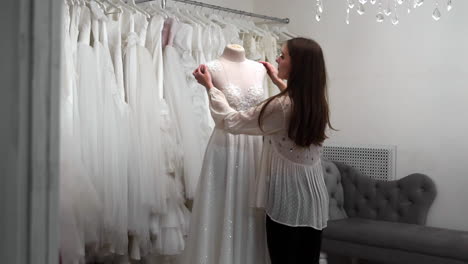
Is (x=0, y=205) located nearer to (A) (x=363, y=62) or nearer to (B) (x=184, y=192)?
(B) (x=184, y=192)

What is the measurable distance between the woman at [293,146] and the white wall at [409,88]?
66.2 inches

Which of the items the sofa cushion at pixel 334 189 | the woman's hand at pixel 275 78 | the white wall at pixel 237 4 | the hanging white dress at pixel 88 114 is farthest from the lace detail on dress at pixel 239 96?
the white wall at pixel 237 4

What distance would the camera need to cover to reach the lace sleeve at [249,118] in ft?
6.68

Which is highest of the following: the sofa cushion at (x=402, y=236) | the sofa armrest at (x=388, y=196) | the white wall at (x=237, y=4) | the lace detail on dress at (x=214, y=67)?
the white wall at (x=237, y=4)

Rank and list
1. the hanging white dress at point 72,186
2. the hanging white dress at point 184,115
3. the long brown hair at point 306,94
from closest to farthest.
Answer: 1. the long brown hair at point 306,94
2. the hanging white dress at point 72,186
3. the hanging white dress at point 184,115

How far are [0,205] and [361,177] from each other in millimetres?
3421

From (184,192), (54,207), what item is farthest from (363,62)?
(54,207)

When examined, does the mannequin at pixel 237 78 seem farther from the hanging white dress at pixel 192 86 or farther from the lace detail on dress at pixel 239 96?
the hanging white dress at pixel 192 86

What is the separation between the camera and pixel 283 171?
6.88ft

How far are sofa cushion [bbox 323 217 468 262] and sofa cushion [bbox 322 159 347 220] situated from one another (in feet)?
0.39

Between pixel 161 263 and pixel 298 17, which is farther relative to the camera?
pixel 298 17

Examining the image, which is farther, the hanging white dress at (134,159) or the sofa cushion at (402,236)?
the sofa cushion at (402,236)

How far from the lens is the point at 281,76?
2.19m

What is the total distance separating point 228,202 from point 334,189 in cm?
171
